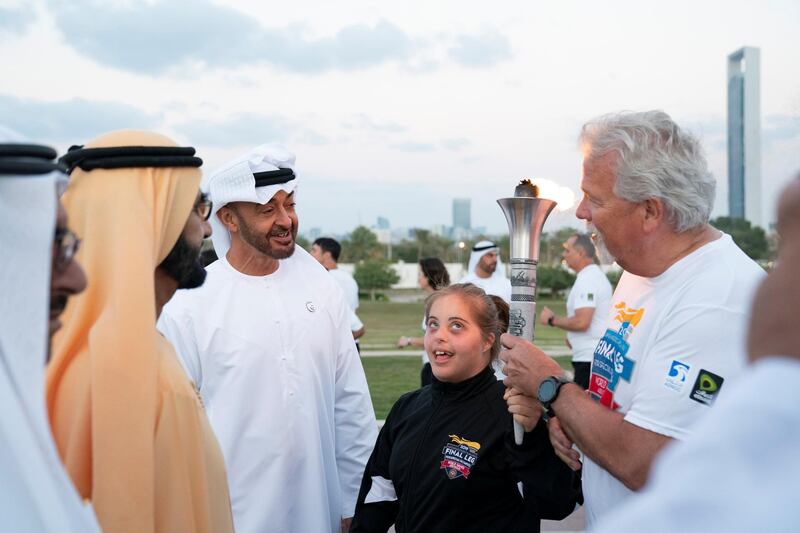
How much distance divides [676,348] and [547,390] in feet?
1.53

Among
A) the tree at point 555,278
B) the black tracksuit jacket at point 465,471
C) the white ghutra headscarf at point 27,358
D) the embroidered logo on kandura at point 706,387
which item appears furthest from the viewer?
the tree at point 555,278

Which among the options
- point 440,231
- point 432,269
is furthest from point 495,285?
point 440,231

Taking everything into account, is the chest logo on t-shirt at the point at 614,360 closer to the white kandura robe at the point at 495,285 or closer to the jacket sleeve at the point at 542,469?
the jacket sleeve at the point at 542,469

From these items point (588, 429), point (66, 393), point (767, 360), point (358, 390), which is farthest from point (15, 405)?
point (358, 390)

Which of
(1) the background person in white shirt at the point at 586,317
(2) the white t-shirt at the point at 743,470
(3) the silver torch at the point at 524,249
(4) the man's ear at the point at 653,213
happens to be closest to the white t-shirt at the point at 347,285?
(1) the background person in white shirt at the point at 586,317

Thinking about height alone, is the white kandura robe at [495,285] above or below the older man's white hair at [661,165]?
below

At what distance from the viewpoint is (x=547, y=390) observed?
2.49 meters

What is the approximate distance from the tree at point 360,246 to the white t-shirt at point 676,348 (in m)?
68.3

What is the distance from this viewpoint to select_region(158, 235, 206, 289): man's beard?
2393 mm

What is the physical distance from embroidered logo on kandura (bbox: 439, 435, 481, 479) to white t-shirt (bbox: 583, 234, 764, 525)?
1.83 ft

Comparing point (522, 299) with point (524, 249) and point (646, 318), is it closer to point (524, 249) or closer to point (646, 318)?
point (524, 249)

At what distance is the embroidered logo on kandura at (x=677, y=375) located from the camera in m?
2.18

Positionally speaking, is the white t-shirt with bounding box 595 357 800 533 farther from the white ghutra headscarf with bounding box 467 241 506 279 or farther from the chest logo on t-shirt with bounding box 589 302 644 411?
the white ghutra headscarf with bounding box 467 241 506 279

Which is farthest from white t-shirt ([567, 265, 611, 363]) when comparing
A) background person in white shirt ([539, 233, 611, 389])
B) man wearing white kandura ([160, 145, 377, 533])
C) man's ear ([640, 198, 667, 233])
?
man's ear ([640, 198, 667, 233])
